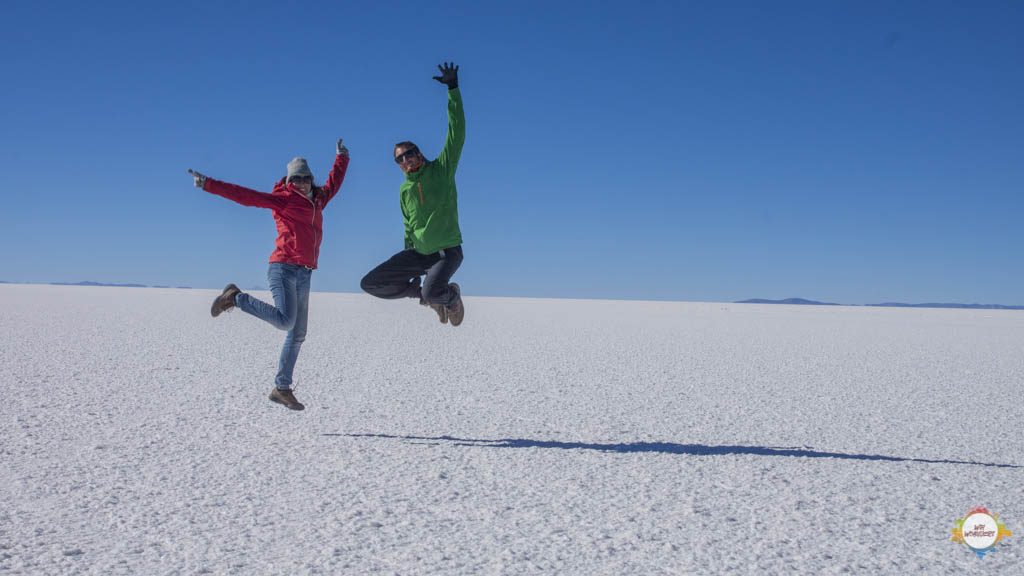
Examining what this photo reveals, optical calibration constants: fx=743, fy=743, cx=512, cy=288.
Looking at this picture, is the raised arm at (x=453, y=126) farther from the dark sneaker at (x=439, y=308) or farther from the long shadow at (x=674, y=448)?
the long shadow at (x=674, y=448)

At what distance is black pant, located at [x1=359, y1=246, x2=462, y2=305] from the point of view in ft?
19.7

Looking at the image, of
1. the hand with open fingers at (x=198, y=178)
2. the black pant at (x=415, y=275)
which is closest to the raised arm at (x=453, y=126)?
the black pant at (x=415, y=275)

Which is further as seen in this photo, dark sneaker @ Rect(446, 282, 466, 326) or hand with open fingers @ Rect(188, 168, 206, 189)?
dark sneaker @ Rect(446, 282, 466, 326)

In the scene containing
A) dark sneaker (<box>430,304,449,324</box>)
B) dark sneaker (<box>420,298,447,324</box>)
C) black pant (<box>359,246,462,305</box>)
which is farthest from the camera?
dark sneaker (<box>430,304,449,324</box>)

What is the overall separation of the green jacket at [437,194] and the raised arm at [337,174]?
0.49 metres

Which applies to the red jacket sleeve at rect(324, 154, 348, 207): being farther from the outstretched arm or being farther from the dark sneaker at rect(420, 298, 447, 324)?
the dark sneaker at rect(420, 298, 447, 324)

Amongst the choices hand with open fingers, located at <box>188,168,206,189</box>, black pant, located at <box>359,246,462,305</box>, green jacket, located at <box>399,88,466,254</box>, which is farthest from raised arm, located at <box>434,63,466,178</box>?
hand with open fingers, located at <box>188,168,206,189</box>

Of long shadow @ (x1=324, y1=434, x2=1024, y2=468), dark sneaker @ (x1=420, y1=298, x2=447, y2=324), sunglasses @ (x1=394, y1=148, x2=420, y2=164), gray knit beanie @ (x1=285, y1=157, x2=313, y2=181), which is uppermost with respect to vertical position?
sunglasses @ (x1=394, y1=148, x2=420, y2=164)

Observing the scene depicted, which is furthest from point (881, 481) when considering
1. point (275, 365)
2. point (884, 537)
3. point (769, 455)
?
point (275, 365)

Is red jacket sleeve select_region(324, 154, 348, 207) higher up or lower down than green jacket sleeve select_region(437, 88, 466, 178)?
lower down

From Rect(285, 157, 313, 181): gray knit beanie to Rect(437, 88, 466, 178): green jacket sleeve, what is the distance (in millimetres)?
1015

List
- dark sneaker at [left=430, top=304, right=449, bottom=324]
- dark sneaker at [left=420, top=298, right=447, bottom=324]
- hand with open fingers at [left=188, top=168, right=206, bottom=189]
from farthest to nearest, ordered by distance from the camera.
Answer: dark sneaker at [left=430, top=304, right=449, bottom=324] < dark sneaker at [left=420, top=298, right=447, bottom=324] < hand with open fingers at [left=188, top=168, right=206, bottom=189]

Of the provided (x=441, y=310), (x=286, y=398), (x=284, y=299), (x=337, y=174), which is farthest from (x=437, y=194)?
(x=286, y=398)

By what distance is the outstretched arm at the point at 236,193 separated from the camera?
16.0 feet
